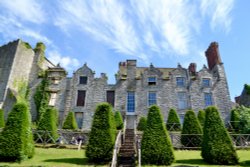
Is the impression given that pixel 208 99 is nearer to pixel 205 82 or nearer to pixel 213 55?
pixel 205 82

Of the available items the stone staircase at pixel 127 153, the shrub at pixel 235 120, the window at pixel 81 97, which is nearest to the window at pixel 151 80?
the window at pixel 81 97

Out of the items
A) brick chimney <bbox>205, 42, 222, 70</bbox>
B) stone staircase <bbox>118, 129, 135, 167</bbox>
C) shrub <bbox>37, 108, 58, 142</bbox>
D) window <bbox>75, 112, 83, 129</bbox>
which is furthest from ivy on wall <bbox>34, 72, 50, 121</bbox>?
brick chimney <bbox>205, 42, 222, 70</bbox>

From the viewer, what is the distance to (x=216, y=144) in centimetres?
1302

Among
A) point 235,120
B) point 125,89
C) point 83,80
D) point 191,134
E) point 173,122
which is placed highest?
point 83,80

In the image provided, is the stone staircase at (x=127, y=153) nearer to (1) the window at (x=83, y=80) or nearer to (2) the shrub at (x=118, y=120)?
(2) the shrub at (x=118, y=120)

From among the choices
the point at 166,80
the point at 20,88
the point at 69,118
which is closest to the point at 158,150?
the point at 69,118

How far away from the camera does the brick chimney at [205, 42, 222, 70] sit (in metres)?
30.3

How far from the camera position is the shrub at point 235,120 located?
25.0m

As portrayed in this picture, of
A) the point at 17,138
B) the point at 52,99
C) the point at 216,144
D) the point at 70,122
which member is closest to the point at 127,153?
the point at 216,144

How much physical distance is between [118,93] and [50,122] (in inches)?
411

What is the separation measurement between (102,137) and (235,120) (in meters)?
19.0

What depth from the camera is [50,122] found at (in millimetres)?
21078

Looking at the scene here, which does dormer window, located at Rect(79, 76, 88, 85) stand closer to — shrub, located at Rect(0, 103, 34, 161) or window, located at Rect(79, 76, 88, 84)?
window, located at Rect(79, 76, 88, 84)

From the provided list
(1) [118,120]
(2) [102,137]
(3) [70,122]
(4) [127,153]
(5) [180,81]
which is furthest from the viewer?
(5) [180,81]
